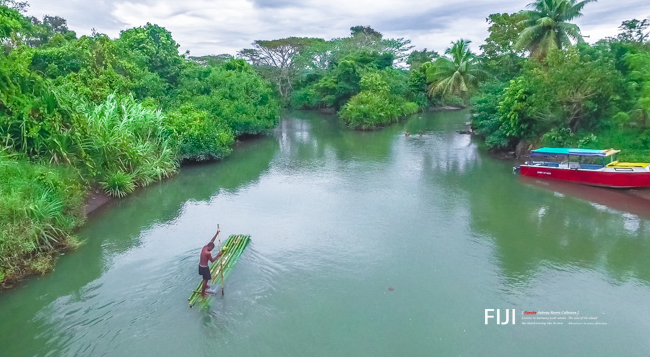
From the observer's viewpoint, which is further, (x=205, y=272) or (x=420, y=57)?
(x=420, y=57)

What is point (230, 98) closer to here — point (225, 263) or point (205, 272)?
point (225, 263)

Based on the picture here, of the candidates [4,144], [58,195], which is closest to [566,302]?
[58,195]

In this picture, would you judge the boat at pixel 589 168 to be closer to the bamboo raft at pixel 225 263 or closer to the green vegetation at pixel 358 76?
the bamboo raft at pixel 225 263

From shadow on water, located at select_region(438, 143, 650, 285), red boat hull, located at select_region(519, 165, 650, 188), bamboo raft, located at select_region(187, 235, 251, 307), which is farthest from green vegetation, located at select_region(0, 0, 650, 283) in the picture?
bamboo raft, located at select_region(187, 235, 251, 307)

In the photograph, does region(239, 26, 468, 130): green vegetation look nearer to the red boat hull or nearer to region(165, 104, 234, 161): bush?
region(165, 104, 234, 161): bush

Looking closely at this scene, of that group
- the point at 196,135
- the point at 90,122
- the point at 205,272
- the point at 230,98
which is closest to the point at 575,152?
the point at 205,272

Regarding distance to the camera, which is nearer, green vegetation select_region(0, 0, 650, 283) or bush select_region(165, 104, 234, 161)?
green vegetation select_region(0, 0, 650, 283)
